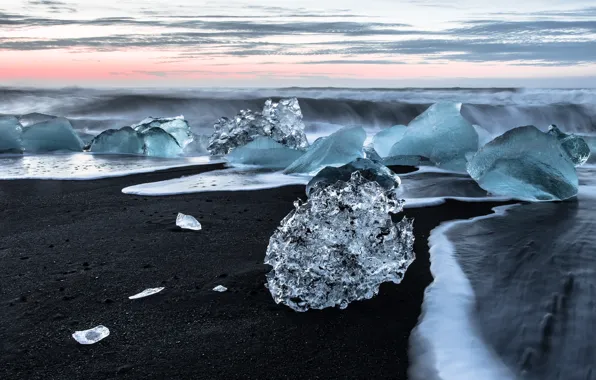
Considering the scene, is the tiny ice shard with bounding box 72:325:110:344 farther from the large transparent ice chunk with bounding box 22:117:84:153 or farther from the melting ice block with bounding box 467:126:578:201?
the large transparent ice chunk with bounding box 22:117:84:153

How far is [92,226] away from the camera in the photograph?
130 inches

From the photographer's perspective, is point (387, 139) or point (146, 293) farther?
point (387, 139)

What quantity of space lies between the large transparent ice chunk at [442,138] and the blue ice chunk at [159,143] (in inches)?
104

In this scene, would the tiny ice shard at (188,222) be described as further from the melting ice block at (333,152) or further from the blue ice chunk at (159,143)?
the blue ice chunk at (159,143)

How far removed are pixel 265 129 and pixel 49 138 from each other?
276 centimetres

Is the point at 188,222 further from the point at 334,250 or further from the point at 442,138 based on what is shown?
the point at 442,138

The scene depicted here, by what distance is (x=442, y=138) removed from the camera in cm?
579

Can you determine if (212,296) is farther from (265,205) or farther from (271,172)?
(271,172)

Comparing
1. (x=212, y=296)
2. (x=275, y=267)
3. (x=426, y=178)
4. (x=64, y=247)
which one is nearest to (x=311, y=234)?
(x=275, y=267)

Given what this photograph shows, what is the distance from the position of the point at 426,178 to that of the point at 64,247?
3178 millimetres

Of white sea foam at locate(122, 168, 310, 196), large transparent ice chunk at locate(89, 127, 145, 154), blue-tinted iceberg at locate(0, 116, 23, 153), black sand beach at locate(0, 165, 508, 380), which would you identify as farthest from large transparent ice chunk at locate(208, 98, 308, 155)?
black sand beach at locate(0, 165, 508, 380)

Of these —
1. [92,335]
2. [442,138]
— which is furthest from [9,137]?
[92,335]

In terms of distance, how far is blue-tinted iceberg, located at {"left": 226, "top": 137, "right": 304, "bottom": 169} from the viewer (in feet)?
19.0

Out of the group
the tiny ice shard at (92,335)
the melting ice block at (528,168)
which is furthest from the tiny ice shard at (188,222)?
the melting ice block at (528,168)
